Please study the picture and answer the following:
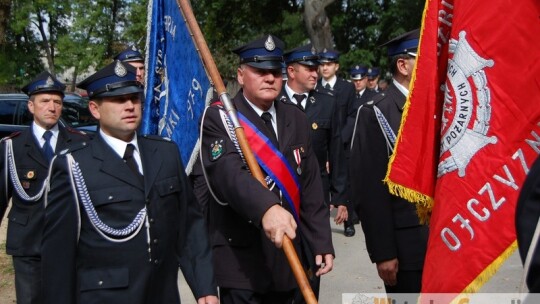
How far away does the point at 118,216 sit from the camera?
3596 mm

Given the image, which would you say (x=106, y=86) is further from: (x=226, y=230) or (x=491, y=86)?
(x=491, y=86)

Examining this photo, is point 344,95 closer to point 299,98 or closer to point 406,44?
point 299,98

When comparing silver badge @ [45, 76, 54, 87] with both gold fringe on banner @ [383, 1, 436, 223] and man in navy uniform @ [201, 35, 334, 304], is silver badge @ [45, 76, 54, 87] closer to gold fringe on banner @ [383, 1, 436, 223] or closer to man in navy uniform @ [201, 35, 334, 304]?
man in navy uniform @ [201, 35, 334, 304]

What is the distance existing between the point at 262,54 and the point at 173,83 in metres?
1.20

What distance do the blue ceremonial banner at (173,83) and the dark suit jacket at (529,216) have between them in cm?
303

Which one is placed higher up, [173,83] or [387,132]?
[173,83]

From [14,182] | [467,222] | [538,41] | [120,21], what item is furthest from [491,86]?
[120,21]

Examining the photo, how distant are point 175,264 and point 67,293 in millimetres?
589

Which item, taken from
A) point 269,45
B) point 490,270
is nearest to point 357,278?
point 269,45

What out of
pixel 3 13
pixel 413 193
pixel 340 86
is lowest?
pixel 340 86

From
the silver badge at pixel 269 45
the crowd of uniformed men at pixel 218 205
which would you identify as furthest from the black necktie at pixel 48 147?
the silver badge at pixel 269 45

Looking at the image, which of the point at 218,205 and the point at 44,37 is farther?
the point at 44,37

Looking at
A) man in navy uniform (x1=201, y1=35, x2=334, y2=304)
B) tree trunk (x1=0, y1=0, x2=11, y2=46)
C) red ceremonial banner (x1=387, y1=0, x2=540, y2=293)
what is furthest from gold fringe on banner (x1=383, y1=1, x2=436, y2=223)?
tree trunk (x1=0, y1=0, x2=11, y2=46)

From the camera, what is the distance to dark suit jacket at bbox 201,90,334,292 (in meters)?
3.92
